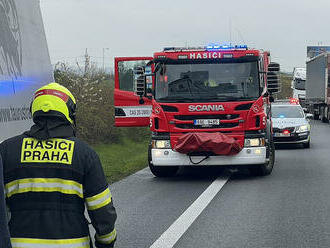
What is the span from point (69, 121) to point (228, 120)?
366 inches

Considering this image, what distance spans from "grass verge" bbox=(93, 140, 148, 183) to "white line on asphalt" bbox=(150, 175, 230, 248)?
235 cm

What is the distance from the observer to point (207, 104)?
41.2 ft

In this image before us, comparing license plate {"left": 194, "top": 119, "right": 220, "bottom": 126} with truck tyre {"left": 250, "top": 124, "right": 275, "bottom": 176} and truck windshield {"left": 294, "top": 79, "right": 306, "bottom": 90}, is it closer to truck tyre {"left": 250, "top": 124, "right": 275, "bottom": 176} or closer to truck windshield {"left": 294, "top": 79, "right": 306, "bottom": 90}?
truck tyre {"left": 250, "top": 124, "right": 275, "bottom": 176}

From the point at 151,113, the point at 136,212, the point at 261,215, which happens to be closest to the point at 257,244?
the point at 261,215

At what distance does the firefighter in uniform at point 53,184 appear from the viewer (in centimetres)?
333

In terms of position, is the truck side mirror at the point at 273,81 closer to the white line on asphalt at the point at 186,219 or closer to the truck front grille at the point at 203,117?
the truck front grille at the point at 203,117

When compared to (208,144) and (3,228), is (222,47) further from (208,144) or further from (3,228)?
(3,228)

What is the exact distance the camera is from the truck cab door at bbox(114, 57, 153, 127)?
13367 millimetres

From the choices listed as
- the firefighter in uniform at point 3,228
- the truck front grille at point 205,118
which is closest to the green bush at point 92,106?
the truck front grille at point 205,118

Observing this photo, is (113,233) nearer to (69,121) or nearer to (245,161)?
(69,121)

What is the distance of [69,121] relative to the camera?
11.2 ft

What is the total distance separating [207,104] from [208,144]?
0.75 metres

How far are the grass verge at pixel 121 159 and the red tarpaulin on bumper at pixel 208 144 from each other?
155 cm

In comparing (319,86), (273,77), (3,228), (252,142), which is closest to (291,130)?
(273,77)
